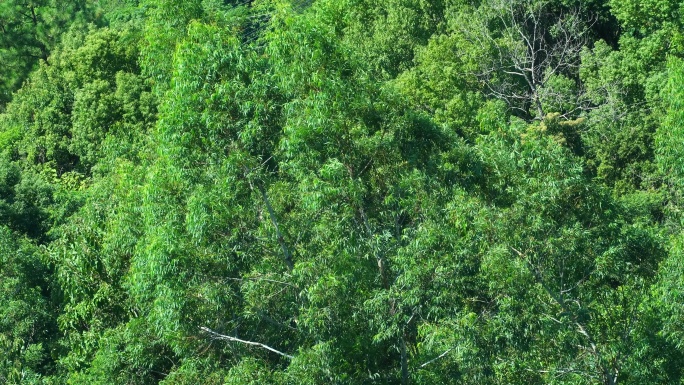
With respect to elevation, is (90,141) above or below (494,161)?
below

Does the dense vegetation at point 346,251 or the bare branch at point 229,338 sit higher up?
the dense vegetation at point 346,251

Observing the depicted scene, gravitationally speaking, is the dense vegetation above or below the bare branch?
above

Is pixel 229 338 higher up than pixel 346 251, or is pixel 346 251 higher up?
pixel 346 251

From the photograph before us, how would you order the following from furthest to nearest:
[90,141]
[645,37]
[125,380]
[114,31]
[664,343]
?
[114,31], [90,141], [645,37], [125,380], [664,343]

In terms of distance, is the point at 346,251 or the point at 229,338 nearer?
the point at 346,251

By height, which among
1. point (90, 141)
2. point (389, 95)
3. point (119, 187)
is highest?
point (389, 95)

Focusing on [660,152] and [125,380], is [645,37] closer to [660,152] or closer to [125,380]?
[660,152]

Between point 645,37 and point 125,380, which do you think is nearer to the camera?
point 125,380

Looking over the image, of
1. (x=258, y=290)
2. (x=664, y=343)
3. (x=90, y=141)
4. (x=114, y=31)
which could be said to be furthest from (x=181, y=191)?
(x=114, y=31)

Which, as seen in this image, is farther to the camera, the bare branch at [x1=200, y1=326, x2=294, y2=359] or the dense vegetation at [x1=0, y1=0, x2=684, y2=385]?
the bare branch at [x1=200, y1=326, x2=294, y2=359]

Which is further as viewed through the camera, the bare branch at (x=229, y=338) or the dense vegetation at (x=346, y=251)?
the bare branch at (x=229, y=338)

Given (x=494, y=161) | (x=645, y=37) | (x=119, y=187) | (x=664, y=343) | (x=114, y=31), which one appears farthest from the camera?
(x=114, y=31)
